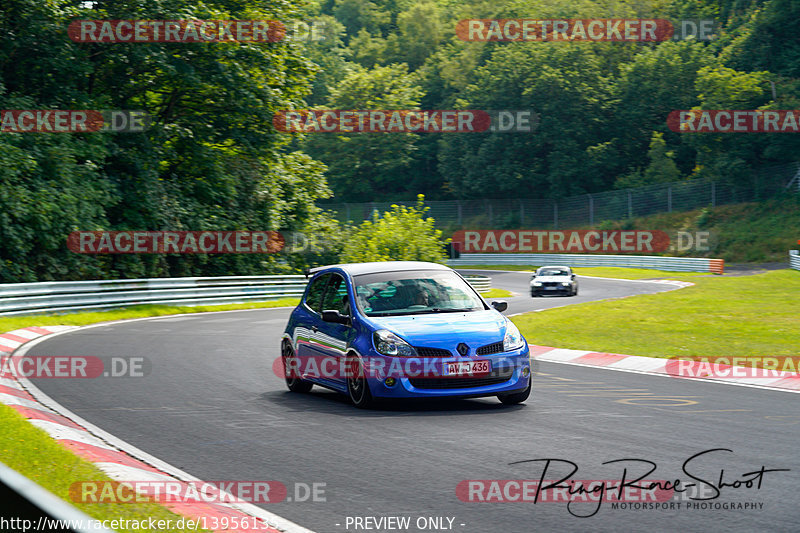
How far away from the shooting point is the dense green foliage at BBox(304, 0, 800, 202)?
67.6 metres

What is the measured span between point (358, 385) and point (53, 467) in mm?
4043

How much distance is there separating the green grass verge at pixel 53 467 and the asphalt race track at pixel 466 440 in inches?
29.6

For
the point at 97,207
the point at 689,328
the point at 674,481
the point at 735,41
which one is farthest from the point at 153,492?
the point at 735,41

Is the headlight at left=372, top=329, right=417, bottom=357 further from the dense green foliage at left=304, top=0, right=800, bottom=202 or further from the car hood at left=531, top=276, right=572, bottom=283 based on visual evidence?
the dense green foliage at left=304, top=0, right=800, bottom=202

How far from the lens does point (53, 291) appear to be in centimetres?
2598

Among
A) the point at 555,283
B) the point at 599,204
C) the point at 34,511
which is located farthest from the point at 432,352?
the point at 599,204

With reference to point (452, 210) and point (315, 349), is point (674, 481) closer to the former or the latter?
point (315, 349)

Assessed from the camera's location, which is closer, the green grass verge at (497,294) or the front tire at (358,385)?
the front tire at (358,385)

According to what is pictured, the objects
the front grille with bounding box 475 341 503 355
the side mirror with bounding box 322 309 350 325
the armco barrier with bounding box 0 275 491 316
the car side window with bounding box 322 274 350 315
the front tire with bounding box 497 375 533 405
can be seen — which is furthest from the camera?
the armco barrier with bounding box 0 275 491 316

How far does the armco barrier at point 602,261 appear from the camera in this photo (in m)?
56.5

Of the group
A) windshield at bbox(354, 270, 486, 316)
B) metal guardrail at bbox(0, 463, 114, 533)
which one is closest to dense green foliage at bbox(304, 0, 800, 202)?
windshield at bbox(354, 270, 486, 316)

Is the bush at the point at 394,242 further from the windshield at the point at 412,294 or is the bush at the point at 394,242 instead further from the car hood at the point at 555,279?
the windshield at the point at 412,294

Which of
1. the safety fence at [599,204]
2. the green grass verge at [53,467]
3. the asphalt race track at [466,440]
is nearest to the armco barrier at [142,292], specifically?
the asphalt race track at [466,440]

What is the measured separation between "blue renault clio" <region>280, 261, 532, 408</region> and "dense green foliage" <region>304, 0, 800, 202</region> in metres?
57.2
